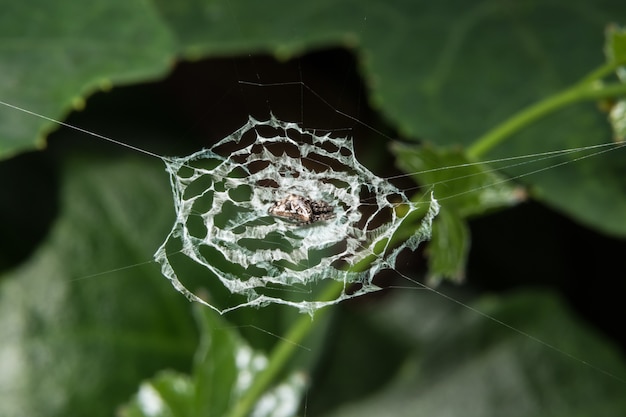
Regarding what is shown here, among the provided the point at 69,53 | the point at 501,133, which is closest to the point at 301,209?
the point at 501,133

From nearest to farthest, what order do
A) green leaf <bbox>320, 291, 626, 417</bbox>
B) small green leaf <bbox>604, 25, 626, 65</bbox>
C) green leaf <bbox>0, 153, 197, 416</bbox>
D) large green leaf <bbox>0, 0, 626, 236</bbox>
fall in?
1. small green leaf <bbox>604, 25, 626, 65</bbox>
2. large green leaf <bbox>0, 0, 626, 236</bbox>
3. green leaf <bbox>0, 153, 197, 416</bbox>
4. green leaf <bbox>320, 291, 626, 417</bbox>

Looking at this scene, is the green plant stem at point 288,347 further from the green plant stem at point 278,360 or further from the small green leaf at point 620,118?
the small green leaf at point 620,118

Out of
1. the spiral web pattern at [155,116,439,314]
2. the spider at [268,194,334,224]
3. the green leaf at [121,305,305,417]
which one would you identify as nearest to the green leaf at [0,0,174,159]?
the spiral web pattern at [155,116,439,314]

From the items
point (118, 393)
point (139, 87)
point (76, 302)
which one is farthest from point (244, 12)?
point (118, 393)

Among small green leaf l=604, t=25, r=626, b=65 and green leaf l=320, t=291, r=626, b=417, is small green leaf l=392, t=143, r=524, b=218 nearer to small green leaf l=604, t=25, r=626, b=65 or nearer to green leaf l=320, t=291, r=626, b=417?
small green leaf l=604, t=25, r=626, b=65

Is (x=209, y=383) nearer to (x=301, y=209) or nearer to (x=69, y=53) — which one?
(x=301, y=209)

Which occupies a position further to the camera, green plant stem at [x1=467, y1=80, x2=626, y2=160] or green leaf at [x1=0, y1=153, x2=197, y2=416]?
green leaf at [x1=0, y1=153, x2=197, y2=416]

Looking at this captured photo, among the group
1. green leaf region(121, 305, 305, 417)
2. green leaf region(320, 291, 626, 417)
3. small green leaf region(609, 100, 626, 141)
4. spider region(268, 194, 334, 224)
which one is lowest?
green leaf region(320, 291, 626, 417)

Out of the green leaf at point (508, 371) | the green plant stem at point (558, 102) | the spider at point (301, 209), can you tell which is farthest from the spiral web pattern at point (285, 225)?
the green leaf at point (508, 371)
